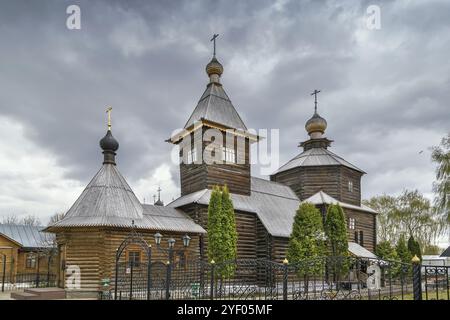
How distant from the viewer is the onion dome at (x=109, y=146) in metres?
20.7

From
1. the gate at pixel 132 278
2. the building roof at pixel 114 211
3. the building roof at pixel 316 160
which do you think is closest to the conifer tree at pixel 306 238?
the building roof at pixel 114 211

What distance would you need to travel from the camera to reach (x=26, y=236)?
3241 cm

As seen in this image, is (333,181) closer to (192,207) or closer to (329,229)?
(329,229)

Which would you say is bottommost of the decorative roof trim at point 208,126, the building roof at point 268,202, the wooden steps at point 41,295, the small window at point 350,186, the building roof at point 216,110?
the wooden steps at point 41,295

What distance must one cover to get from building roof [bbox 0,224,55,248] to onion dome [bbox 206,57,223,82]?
681 inches

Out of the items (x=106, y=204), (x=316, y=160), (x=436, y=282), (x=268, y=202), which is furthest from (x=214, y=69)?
(x=436, y=282)

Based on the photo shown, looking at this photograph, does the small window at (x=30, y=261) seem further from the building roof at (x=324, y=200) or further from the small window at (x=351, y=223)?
the small window at (x=351, y=223)

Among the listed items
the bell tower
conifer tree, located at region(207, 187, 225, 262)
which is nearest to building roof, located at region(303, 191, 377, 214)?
the bell tower

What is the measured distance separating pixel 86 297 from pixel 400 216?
36.8 metres

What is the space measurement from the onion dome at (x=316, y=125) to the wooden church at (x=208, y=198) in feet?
0.26

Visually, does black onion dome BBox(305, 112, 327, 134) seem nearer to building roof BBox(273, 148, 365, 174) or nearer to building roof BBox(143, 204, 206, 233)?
→ building roof BBox(273, 148, 365, 174)

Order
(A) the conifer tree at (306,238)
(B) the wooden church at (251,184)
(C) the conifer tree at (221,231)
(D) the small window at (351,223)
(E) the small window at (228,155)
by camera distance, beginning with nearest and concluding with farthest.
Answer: (C) the conifer tree at (221,231)
(A) the conifer tree at (306,238)
(B) the wooden church at (251,184)
(E) the small window at (228,155)
(D) the small window at (351,223)

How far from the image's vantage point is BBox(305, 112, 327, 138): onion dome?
33031mm

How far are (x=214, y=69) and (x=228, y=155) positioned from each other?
5.92 m
